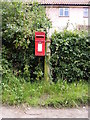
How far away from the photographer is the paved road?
294 centimetres

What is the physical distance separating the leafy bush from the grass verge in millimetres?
348

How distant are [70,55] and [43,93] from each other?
48.0 inches

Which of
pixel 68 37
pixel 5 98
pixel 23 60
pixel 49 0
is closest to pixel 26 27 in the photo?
pixel 23 60

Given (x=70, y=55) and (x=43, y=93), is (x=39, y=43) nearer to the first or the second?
(x=70, y=55)

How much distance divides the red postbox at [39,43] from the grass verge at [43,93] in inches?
29.4

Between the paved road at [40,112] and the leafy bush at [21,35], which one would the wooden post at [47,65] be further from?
the paved road at [40,112]

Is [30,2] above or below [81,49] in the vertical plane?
above

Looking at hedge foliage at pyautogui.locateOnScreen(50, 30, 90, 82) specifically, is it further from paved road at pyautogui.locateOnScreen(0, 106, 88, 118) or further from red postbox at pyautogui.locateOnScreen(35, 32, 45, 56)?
paved road at pyautogui.locateOnScreen(0, 106, 88, 118)

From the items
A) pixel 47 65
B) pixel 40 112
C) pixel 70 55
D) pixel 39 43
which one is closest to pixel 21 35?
pixel 39 43

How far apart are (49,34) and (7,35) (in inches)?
42.9

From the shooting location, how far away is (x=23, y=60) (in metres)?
4.15

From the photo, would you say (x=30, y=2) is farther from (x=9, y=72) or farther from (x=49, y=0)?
(x=9, y=72)

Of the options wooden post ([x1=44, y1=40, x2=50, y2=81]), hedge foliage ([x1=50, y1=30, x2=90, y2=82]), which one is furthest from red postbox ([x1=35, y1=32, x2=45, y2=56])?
hedge foliage ([x1=50, y1=30, x2=90, y2=82])

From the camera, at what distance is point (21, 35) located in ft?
13.1
